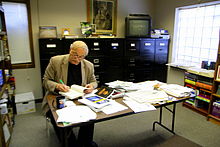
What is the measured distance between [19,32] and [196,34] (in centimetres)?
349

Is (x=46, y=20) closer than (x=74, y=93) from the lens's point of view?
No

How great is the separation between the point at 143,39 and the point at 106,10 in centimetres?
104

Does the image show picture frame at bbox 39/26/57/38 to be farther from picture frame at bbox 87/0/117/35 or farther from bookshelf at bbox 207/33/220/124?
bookshelf at bbox 207/33/220/124

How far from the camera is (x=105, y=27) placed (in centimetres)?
398

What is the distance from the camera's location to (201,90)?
3.13 m

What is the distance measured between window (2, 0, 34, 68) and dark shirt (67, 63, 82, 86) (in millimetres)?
1705

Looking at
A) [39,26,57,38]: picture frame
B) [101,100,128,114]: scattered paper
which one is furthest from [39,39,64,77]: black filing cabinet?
[101,100,128,114]: scattered paper

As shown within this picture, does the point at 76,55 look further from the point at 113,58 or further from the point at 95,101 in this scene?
the point at 113,58

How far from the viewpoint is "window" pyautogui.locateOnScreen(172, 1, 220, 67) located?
130 inches

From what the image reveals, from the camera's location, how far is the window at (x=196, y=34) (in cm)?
330

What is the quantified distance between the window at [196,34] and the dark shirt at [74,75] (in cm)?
249

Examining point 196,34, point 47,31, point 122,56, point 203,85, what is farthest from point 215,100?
point 47,31

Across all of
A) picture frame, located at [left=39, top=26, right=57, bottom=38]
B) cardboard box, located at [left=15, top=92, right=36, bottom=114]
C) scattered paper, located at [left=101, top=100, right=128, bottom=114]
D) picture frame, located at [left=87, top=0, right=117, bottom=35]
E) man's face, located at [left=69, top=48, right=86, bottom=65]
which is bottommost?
cardboard box, located at [left=15, top=92, right=36, bottom=114]

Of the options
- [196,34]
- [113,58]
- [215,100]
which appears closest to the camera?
[215,100]
